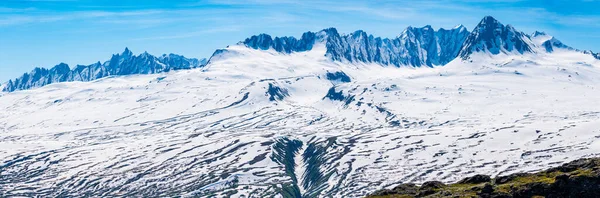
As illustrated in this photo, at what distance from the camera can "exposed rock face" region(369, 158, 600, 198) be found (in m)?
91.9

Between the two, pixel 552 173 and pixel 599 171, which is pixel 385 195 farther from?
pixel 599 171

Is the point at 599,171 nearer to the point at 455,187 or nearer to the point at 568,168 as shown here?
the point at 568,168

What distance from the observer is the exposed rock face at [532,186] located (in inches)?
3617

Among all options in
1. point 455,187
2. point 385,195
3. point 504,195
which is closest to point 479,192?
point 504,195

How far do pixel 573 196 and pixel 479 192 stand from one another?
1496 cm

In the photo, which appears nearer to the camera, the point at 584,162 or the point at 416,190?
the point at 584,162

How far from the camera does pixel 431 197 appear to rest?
105875 millimetres

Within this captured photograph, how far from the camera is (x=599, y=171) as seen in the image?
305 ft

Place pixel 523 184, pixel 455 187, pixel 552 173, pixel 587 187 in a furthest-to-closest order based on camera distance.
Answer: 1. pixel 455 187
2. pixel 552 173
3. pixel 523 184
4. pixel 587 187

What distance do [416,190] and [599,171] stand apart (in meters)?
35.5

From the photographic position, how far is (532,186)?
95188 millimetres

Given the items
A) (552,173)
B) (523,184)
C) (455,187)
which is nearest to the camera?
(523,184)

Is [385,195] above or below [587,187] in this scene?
below

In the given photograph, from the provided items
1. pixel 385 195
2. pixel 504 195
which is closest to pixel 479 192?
pixel 504 195
